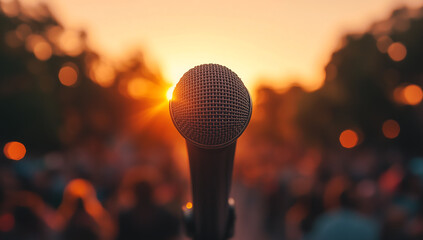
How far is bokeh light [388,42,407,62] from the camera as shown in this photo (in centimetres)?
2103

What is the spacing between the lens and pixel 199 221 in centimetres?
138

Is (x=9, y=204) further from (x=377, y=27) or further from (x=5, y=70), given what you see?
(x=377, y=27)

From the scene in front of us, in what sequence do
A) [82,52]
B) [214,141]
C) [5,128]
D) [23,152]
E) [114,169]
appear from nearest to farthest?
1. [214,141]
2. [114,169]
3. [5,128]
4. [23,152]
5. [82,52]

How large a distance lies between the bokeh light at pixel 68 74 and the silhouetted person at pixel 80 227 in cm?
2685

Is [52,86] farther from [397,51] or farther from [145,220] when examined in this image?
[397,51]

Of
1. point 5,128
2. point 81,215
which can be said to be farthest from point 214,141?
point 5,128

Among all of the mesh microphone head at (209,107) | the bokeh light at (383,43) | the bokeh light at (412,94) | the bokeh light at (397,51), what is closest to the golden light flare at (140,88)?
the bokeh light at (383,43)

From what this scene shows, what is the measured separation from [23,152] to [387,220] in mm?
20354

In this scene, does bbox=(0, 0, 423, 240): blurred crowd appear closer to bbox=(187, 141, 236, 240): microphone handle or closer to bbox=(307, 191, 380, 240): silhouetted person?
bbox=(307, 191, 380, 240): silhouetted person

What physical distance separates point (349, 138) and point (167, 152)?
22.9 meters

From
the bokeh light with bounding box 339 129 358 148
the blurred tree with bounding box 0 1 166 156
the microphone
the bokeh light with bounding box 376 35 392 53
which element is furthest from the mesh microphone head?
the bokeh light with bounding box 339 129 358 148

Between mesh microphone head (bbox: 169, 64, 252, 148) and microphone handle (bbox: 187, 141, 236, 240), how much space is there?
0.07 m

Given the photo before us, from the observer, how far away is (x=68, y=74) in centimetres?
3039

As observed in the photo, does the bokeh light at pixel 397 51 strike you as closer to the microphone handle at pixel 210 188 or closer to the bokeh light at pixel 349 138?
the bokeh light at pixel 349 138
